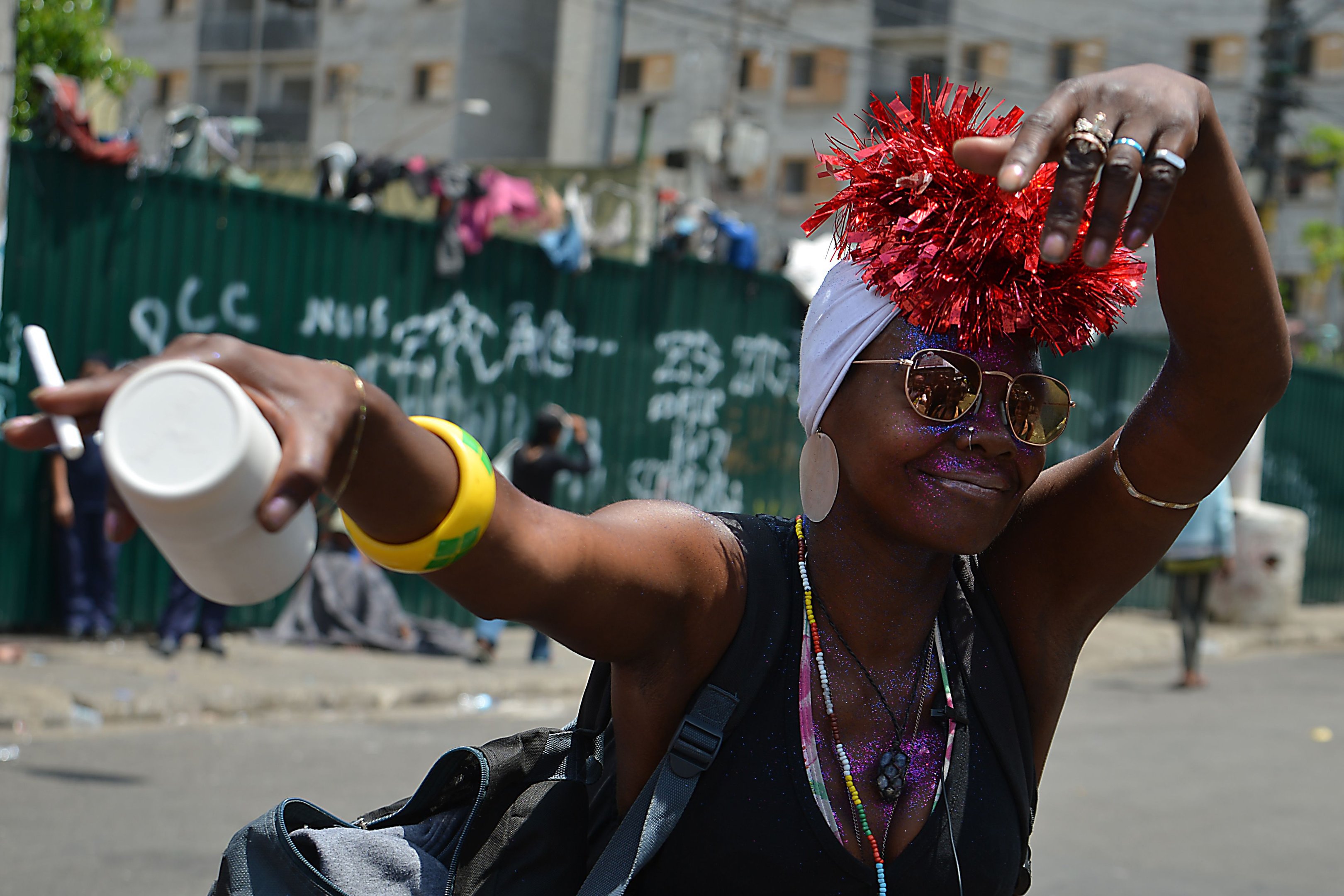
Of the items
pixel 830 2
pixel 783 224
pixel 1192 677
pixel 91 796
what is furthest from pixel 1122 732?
pixel 830 2

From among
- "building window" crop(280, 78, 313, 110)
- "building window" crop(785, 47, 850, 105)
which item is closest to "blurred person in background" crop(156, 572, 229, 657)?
"building window" crop(280, 78, 313, 110)

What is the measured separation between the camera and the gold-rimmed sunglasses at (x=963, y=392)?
1.96m

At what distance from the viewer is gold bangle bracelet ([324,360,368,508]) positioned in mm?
1311

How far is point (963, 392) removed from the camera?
1967 millimetres

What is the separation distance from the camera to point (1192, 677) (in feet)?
36.8

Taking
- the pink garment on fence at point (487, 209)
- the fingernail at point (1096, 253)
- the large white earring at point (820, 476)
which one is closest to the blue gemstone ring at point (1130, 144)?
the fingernail at point (1096, 253)

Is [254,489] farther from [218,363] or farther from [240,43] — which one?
[240,43]

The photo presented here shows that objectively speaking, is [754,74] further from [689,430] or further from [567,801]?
[567,801]

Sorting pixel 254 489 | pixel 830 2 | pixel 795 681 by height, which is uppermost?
pixel 830 2

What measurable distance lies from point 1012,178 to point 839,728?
912mm

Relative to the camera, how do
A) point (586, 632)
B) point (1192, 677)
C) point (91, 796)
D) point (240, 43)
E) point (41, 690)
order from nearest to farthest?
point (586, 632), point (91, 796), point (41, 690), point (1192, 677), point (240, 43)

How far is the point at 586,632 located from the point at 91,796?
4.92 metres

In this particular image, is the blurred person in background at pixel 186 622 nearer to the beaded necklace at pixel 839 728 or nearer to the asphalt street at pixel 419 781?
the asphalt street at pixel 419 781

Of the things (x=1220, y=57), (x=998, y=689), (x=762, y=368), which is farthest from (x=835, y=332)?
(x=1220, y=57)
